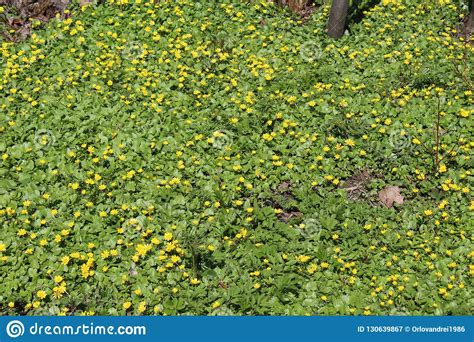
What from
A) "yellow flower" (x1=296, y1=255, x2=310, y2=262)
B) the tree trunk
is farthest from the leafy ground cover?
the tree trunk

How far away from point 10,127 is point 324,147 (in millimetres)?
3590

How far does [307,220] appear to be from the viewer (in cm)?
533

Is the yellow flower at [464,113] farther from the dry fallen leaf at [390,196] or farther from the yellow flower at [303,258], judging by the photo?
the yellow flower at [303,258]

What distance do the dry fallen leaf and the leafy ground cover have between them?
17mm

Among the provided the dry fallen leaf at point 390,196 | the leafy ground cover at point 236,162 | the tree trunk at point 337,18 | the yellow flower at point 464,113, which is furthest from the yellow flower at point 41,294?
the tree trunk at point 337,18

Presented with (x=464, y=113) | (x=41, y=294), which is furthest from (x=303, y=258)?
(x=464, y=113)

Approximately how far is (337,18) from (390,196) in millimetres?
3002

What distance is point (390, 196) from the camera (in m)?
5.68

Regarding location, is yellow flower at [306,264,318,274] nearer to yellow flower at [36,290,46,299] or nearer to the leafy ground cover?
the leafy ground cover

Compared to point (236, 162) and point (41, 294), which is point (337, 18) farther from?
point (41, 294)

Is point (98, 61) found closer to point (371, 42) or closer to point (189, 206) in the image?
point (189, 206)

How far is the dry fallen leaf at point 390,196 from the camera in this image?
18.5ft

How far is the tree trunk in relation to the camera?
742cm

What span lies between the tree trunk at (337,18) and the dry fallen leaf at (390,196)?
9.20 feet
